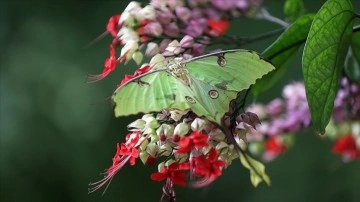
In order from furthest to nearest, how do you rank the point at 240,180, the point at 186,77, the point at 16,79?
the point at 240,180
the point at 16,79
the point at 186,77

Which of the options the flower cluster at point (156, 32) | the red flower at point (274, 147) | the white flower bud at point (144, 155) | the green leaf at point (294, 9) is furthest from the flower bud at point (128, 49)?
the red flower at point (274, 147)

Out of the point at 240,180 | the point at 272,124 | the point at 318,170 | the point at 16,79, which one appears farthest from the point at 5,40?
the point at 272,124

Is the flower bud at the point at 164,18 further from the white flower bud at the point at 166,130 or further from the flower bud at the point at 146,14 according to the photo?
the white flower bud at the point at 166,130

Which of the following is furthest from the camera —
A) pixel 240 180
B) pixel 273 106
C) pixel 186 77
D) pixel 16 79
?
pixel 240 180

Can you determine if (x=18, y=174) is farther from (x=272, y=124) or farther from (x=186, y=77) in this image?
(x=186, y=77)

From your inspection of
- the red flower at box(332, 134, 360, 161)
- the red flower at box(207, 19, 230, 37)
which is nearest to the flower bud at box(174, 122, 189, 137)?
the red flower at box(207, 19, 230, 37)

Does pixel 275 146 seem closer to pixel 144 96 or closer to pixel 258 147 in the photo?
pixel 258 147

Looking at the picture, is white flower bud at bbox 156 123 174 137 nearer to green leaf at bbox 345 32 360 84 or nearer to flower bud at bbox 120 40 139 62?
flower bud at bbox 120 40 139 62
